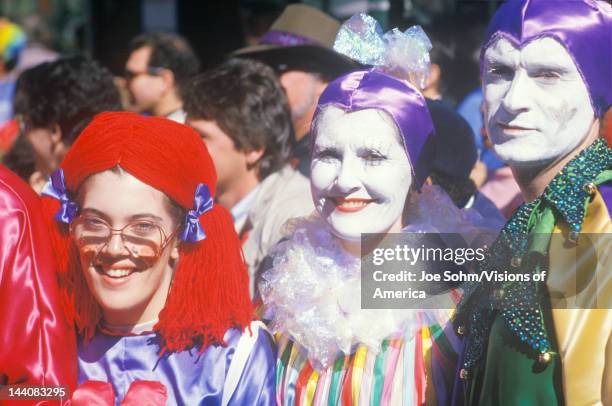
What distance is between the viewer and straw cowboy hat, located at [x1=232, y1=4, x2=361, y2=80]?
382cm

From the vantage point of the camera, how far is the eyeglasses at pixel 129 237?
2293 millimetres

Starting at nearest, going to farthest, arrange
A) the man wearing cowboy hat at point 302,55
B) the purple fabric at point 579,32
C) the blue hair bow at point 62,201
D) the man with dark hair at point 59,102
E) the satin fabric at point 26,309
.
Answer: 1. the purple fabric at point 579,32
2. the satin fabric at point 26,309
3. the blue hair bow at point 62,201
4. the man with dark hair at point 59,102
5. the man wearing cowboy hat at point 302,55

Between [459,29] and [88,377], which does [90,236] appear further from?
[459,29]

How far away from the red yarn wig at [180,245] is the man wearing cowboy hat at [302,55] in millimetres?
1222

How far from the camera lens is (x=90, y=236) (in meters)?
2.31

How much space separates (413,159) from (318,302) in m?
0.43

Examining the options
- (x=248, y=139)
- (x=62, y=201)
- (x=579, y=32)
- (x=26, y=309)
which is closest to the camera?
(x=579, y=32)

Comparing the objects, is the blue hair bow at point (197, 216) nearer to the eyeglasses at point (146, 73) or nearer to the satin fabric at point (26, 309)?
the satin fabric at point (26, 309)

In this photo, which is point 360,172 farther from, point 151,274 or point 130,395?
point 130,395

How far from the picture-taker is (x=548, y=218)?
Answer: 208cm

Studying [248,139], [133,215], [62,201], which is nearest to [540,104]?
[133,215]

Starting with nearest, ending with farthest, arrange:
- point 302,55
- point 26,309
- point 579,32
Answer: point 579,32
point 26,309
point 302,55

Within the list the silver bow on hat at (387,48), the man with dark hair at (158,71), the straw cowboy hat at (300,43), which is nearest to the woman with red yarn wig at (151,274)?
the silver bow on hat at (387,48)

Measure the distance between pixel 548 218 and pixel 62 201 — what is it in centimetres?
118
